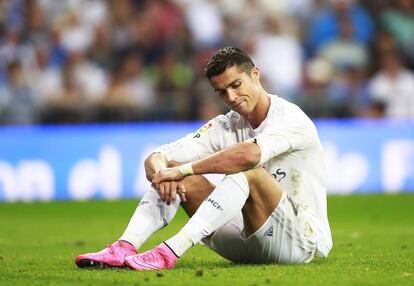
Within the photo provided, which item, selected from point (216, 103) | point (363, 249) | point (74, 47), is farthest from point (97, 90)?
point (363, 249)

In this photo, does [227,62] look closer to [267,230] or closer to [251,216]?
[251,216]

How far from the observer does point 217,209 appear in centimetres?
601

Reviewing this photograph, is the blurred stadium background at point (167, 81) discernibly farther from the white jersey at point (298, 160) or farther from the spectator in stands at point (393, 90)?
the white jersey at point (298, 160)

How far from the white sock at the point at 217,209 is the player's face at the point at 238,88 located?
1.90 ft

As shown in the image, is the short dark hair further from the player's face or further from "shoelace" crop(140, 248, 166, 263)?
"shoelace" crop(140, 248, 166, 263)

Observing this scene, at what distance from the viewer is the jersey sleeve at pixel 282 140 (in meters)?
6.07

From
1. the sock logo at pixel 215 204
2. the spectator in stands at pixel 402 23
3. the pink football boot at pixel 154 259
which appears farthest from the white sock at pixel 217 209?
the spectator in stands at pixel 402 23

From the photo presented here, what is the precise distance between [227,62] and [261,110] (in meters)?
0.45

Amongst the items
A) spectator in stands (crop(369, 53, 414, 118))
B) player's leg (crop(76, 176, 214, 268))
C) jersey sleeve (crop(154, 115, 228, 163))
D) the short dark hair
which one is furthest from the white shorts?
spectator in stands (crop(369, 53, 414, 118))

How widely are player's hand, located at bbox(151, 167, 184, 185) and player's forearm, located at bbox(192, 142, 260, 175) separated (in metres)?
0.25

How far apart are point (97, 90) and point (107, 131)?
1.41 meters

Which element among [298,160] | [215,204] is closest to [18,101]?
[298,160]

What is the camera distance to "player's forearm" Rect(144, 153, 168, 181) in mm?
6547

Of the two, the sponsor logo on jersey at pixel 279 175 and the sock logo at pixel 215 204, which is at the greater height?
the sponsor logo on jersey at pixel 279 175
